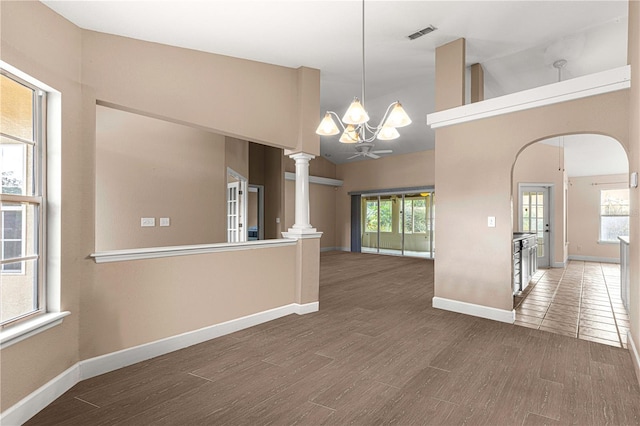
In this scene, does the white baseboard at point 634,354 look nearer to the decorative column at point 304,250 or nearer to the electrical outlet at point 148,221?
the decorative column at point 304,250

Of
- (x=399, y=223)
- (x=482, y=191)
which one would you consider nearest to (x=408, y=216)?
(x=399, y=223)

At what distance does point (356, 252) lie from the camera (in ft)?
36.6

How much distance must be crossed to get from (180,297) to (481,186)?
3.53m

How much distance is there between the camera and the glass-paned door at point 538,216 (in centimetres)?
778

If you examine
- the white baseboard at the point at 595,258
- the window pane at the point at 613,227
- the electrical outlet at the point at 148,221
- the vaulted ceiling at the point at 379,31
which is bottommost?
the white baseboard at the point at 595,258

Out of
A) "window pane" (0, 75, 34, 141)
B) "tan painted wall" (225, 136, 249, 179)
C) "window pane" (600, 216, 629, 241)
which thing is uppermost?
"tan painted wall" (225, 136, 249, 179)

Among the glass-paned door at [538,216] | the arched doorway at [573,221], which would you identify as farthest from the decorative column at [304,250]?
the glass-paned door at [538,216]

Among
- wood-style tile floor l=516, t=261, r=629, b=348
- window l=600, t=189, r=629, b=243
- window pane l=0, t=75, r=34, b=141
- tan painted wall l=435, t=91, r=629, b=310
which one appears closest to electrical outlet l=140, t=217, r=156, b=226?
window pane l=0, t=75, r=34, b=141

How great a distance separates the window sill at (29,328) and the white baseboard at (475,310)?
12.9 ft

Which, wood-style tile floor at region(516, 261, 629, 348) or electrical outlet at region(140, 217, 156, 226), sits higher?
electrical outlet at region(140, 217, 156, 226)

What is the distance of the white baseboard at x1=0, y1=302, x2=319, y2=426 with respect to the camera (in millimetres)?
1984

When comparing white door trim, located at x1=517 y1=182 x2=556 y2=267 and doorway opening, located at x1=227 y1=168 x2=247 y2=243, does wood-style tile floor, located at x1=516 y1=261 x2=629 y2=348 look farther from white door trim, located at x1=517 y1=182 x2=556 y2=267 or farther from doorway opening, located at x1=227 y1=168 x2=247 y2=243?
doorway opening, located at x1=227 y1=168 x2=247 y2=243

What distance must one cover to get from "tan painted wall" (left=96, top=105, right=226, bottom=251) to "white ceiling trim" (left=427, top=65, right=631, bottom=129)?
344 cm

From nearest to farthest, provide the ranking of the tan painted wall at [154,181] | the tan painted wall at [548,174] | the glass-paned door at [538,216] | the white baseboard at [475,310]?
the white baseboard at [475,310], the tan painted wall at [154,181], the tan painted wall at [548,174], the glass-paned door at [538,216]
